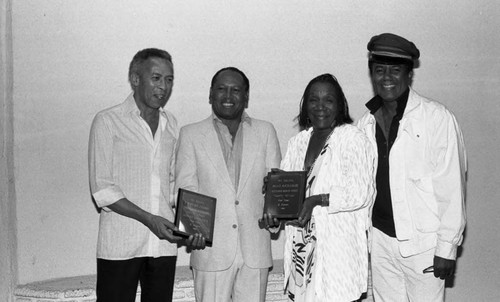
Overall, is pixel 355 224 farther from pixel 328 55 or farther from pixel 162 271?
pixel 328 55

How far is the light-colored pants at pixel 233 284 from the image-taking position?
478 centimetres

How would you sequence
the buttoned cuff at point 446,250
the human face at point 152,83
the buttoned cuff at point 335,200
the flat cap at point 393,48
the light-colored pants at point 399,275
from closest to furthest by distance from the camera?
the buttoned cuff at point 335,200 → the buttoned cuff at point 446,250 → the light-colored pants at point 399,275 → the flat cap at point 393,48 → the human face at point 152,83

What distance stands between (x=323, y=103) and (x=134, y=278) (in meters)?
1.55

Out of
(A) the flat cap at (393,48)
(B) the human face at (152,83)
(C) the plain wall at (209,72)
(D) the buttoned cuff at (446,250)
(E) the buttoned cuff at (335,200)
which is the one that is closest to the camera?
(E) the buttoned cuff at (335,200)

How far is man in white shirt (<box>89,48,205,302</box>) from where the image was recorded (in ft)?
15.5

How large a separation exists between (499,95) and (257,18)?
2158 millimetres

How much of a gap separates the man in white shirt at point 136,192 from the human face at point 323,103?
0.95 m

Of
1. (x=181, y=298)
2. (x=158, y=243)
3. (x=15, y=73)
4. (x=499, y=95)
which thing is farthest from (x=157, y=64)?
(x=499, y=95)

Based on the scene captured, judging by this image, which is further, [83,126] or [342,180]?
[83,126]

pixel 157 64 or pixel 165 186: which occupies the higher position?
pixel 157 64

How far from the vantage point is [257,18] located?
623 centimetres

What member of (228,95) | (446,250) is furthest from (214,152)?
(446,250)

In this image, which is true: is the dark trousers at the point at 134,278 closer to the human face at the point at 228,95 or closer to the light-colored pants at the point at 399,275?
the human face at the point at 228,95

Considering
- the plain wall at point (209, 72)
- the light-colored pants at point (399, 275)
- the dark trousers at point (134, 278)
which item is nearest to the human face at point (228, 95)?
the dark trousers at point (134, 278)
